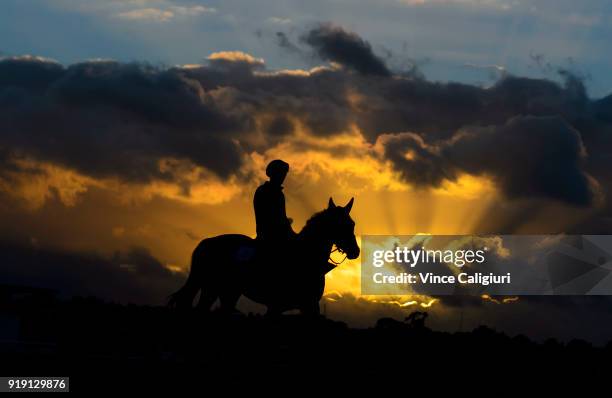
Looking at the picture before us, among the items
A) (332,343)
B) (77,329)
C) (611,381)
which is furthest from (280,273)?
(611,381)

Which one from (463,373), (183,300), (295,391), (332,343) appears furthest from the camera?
(183,300)

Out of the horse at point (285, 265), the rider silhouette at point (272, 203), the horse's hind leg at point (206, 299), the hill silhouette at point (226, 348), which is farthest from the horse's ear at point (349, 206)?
the horse's hind leg at point (206, 299)

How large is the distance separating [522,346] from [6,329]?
9694mm

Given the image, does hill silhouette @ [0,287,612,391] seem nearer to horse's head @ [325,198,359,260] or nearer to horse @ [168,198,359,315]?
horse @ [168,198,359,315]

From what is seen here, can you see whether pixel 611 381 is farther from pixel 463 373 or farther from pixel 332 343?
pixel 332 343

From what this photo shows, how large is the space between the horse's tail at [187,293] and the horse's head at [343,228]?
3333 millimetres

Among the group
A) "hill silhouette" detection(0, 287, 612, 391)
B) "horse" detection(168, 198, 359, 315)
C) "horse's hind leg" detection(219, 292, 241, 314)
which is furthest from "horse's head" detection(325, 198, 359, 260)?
"horse's hind leg" detection(219, 292, 241, 314)

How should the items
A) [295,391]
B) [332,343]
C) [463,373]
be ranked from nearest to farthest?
[295,391], [463,373], [332,343]

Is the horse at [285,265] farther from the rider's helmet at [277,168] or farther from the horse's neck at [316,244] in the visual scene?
the rider's helmet at [277,168]

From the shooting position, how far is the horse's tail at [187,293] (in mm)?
19234

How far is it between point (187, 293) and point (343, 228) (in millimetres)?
3923

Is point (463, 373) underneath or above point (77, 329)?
underneath

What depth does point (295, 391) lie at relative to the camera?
41.4 ft

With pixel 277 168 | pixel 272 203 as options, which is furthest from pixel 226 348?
pixel 277 168
